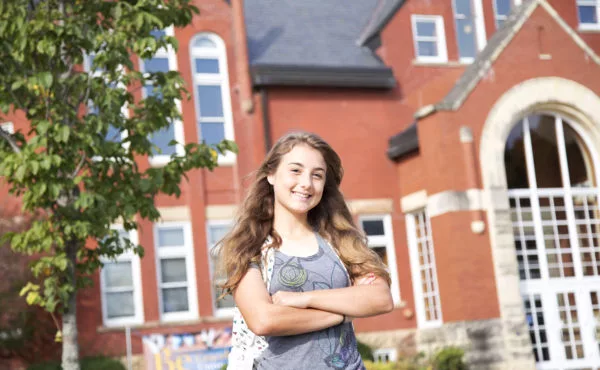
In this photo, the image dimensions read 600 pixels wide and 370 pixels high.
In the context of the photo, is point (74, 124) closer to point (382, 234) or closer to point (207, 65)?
point (207, 65)

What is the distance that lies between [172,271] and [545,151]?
7777 mm

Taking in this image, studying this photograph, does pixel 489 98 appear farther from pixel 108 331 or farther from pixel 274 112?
pixel 108 331

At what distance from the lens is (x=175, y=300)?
16.5m

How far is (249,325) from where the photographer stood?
296 cm

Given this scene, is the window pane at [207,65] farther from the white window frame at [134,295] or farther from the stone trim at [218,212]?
the white window frame at [134,295]

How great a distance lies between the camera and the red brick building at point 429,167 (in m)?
15.6

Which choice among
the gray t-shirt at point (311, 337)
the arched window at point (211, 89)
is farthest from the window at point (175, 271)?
the gray t-shirt at point (311, 337)

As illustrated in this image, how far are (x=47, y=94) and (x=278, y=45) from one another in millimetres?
9790

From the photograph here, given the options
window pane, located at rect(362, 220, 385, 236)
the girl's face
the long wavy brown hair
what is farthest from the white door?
the girl's face

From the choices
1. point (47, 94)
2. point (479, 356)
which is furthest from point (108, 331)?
point (47, 94)

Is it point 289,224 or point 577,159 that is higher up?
point 577,159

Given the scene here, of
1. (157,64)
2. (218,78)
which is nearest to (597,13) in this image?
(218,78)

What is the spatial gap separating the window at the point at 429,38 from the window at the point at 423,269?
3.60 m

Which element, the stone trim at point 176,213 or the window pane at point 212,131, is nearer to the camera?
the stone trim at point 176,213
